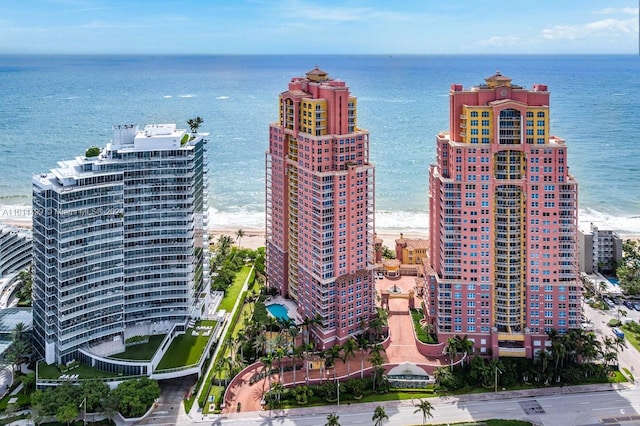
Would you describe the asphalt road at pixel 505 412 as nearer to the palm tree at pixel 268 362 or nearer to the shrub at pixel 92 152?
the palm tree at pixel 268 362

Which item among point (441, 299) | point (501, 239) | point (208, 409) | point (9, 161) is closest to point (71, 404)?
point (208, 409)

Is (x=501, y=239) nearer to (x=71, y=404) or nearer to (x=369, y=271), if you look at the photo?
(x=369, y=271)

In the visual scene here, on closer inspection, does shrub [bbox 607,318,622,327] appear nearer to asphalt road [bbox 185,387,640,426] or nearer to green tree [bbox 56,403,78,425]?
asphalt road [bbox 185,387,640,426]

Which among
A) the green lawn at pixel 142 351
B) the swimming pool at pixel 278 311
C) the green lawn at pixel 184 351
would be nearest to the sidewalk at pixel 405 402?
the green lawn at pixel 184 351

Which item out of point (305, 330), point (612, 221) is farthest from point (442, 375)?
point (612, 221)

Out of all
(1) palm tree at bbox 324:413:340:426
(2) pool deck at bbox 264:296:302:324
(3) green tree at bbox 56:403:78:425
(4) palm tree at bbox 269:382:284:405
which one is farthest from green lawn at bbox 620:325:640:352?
(3) green tree at bbox 56:403:78:425
